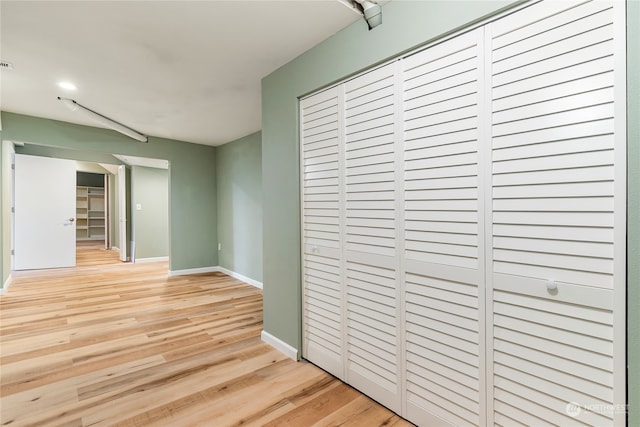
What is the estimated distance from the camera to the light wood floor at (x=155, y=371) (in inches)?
67.2

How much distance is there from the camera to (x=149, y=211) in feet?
22.3

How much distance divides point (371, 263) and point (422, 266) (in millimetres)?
343

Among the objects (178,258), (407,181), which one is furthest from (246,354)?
(178,258)

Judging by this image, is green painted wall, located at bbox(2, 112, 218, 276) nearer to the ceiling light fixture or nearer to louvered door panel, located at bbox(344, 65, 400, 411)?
the ceiling light fixture

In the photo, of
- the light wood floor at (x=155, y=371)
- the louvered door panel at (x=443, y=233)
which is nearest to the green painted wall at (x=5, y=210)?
the light wood floor at (x=155, y=371)

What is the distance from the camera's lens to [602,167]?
108 cm

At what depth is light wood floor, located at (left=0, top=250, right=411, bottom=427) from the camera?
1708 mm

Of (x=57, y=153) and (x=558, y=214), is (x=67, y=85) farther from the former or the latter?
(x=57, y=153)

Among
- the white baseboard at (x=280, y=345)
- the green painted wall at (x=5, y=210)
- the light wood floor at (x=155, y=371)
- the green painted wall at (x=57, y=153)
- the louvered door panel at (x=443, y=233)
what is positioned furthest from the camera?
the green painted wall at (x=57, y=153)

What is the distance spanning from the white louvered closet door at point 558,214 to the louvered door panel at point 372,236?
0.55m

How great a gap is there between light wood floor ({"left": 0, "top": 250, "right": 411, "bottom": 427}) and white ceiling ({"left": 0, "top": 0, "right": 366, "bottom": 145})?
236 cm

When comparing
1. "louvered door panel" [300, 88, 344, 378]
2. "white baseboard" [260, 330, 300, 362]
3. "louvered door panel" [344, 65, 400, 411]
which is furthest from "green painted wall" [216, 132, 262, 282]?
"louvered door panel" [344, 65, 400, 411]

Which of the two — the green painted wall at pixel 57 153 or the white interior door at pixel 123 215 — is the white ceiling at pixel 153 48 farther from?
the white interior door at pixel 123 215

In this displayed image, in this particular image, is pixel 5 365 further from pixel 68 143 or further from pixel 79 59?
pixel 68 143
